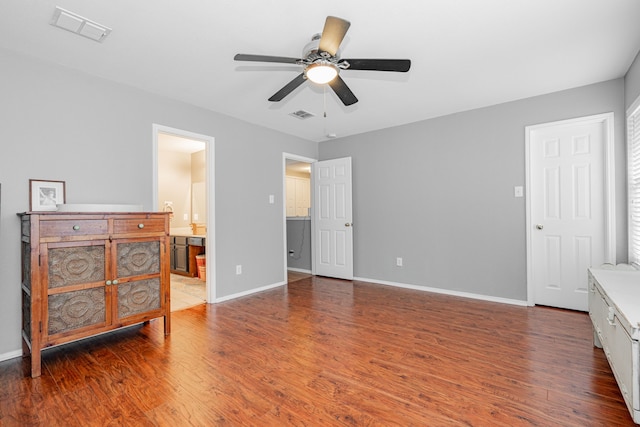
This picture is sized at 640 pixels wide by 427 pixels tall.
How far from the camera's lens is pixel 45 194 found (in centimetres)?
255

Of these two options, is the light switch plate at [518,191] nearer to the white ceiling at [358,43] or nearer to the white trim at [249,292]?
the white ceiling at [358,43]

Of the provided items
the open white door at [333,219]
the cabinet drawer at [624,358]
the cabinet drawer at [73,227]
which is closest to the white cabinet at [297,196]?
the open white door at [333,219]

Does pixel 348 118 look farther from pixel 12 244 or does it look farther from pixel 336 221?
pixel 12 244

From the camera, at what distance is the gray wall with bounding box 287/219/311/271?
582 cm

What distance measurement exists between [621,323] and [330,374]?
165 centimetres

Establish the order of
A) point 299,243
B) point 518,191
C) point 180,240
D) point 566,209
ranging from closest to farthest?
point 566,209
point 518,191
point 180,240
point 299,243

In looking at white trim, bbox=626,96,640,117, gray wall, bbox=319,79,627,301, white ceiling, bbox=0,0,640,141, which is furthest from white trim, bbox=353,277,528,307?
white ceiling, bbox=0,0,640,141

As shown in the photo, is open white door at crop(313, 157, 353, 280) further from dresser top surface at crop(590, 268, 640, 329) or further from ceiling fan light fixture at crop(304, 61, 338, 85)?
dresser top surface at crop(590, 268, 640, 329)

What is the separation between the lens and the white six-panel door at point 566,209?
10.5 ft

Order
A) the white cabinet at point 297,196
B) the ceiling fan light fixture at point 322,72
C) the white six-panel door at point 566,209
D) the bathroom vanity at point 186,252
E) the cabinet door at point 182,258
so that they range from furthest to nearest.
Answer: the white cabinet at point 297,196
the cabinet door at point 182,258
the bathroom vanity at point 186,252
the white six-panel door at point 566,209
the ceiling fan light fixture at point 322,72

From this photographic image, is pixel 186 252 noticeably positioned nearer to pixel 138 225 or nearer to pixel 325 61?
pixel 138 225

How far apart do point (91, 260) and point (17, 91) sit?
145 cm

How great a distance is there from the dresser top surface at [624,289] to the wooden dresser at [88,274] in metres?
3.20

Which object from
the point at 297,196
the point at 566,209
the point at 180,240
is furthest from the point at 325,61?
the point at 297,196
